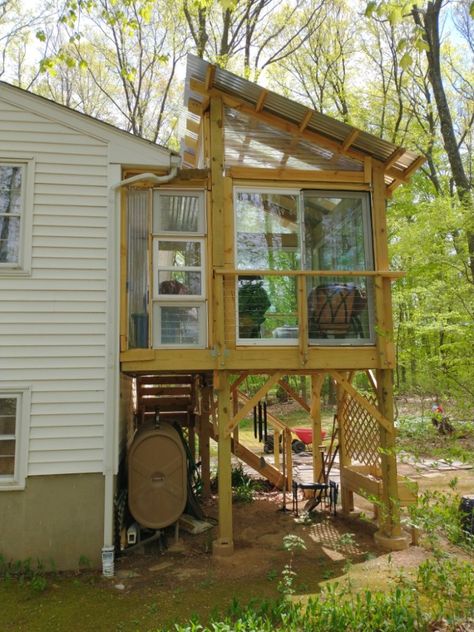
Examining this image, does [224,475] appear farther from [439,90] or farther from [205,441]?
[439,90]

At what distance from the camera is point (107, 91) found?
19.2 m

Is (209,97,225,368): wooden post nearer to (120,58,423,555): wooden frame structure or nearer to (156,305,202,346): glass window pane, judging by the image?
(120,58,423,555): wooden frame structure

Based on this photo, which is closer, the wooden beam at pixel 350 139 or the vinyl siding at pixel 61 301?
the vinyl siding at pixel 61 301

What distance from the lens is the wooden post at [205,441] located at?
9086mm

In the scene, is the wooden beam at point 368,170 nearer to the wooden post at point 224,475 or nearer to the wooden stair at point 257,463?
the wooden post at point 224,475

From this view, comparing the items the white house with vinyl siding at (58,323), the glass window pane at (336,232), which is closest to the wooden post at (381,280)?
the glass window pane at (336,232)

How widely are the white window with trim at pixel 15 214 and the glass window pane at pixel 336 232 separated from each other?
375 cm

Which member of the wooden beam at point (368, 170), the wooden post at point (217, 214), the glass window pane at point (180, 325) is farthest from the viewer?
the wooden beam at point (368, 170)

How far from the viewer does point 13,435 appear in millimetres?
5969

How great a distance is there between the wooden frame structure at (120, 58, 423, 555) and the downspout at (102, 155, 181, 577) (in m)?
0.15

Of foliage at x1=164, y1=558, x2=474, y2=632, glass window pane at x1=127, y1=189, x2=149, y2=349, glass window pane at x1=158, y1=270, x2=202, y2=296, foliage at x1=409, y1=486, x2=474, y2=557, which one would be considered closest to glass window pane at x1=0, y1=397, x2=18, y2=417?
glass window pane at x1=127, y1=189, x2=149, y2=349

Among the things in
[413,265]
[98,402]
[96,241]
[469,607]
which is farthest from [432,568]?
[413,265]

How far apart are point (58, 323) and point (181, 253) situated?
1870 millimetres

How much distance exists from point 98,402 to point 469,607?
4.52 meters
